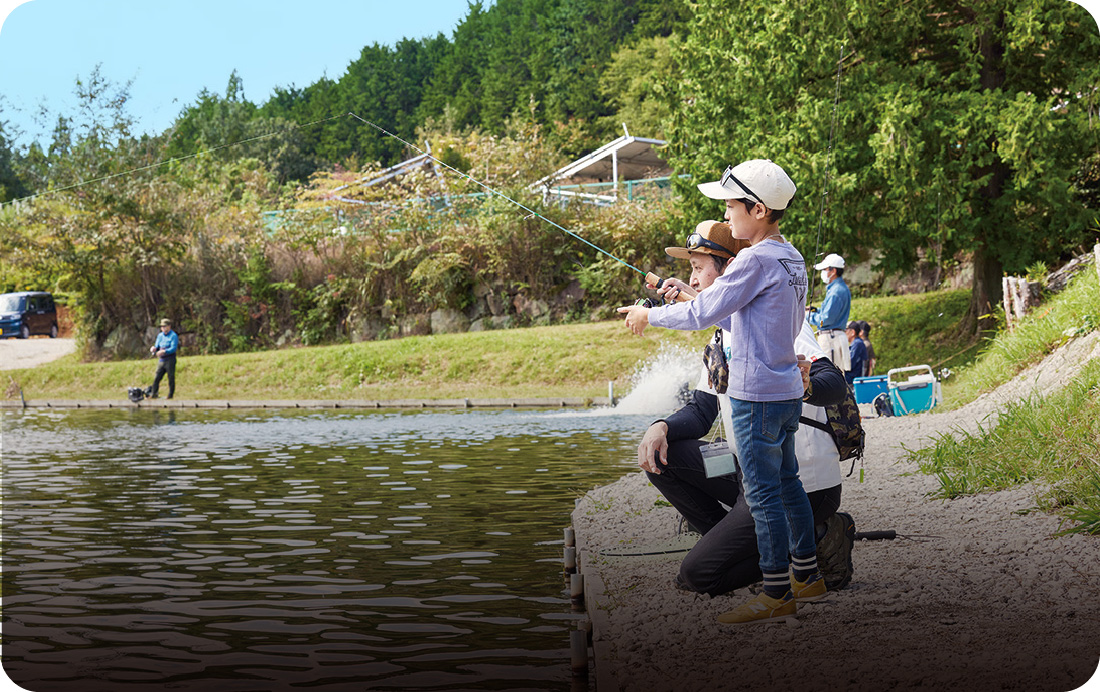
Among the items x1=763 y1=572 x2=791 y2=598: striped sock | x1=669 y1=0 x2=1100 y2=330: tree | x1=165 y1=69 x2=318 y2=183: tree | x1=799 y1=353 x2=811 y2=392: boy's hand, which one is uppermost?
x1=165 y1=69 x2=318 y2=183: tree

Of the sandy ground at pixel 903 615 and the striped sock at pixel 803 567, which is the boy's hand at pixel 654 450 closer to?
the sandy ground at pixel 903 615

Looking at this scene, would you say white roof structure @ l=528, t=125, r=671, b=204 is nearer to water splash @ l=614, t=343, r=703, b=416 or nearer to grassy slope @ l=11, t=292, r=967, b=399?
grassy slope @ l=11, t=292, r=967, b=399

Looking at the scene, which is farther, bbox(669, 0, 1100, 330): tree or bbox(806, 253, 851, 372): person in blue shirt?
bbox(669, 0, 1100, 330): tree

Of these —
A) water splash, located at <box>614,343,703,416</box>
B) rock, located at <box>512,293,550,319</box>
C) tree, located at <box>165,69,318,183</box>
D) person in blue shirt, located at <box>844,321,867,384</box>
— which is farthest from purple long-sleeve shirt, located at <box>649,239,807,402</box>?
tree, located at <box>165,69,318,183</box>

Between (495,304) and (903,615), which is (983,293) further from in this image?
(903,615)

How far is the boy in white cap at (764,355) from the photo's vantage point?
4.59 metres

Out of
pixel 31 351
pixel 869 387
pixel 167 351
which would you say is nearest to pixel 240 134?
pixel 31 351

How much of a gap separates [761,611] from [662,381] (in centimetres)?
1643

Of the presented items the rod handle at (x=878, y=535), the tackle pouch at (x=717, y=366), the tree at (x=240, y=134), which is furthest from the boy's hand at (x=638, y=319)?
the tree at (x=240, y=134)

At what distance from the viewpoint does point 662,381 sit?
21.1m

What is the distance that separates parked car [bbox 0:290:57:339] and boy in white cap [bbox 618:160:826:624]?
4074 centimetres

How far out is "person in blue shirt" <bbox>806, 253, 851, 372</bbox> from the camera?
12.5 m

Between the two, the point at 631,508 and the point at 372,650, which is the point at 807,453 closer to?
the point at 372,650

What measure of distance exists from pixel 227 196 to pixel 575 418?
90.2 ft
